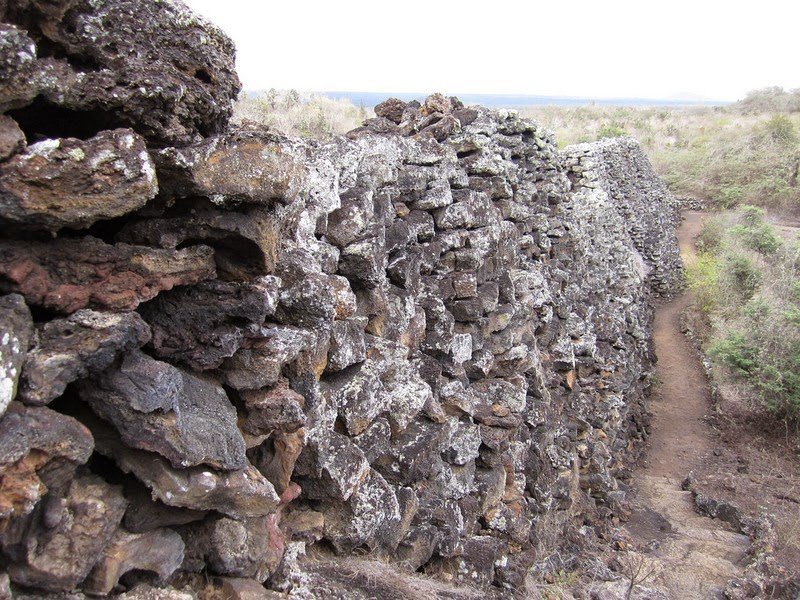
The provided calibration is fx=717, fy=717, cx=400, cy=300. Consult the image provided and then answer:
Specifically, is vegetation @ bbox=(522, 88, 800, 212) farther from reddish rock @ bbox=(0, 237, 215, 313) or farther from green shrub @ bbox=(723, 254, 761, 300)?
reddish rock @ bbox=(0, 237, 215, 313)

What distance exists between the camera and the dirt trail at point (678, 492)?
31.8 ft

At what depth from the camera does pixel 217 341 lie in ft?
11.0

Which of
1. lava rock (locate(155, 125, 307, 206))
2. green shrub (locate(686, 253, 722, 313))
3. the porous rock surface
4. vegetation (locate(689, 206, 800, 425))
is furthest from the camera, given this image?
green shrub (locate(686, 253, 722, 313))

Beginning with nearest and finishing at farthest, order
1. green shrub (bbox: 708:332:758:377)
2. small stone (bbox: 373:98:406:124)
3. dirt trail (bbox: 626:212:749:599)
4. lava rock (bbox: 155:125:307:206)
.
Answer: lava rock (bbox: 155:125:307:206)
small stone (bbox: 373:98:406:124)
dirt trail (bbox: 626:212:749:599)
green shrub (bbox: 708:332:758:377)

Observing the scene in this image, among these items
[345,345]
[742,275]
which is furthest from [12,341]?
[742,275]

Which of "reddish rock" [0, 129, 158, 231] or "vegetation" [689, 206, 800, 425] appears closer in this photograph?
"reddish rock" [0, 129, 158, 231]

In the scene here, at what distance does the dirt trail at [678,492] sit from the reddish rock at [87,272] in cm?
792

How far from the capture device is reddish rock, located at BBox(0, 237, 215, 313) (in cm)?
260

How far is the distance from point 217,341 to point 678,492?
1229 centimetres

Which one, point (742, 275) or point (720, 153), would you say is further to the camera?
point (720, 153)

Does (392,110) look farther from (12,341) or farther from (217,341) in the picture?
(12,341)

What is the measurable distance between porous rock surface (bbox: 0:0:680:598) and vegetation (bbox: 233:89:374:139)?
24.4ft

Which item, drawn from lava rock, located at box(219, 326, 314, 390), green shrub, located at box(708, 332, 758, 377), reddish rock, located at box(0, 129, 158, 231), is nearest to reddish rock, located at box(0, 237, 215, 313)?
reddish rock, located at box(0, 129, 158, 231)

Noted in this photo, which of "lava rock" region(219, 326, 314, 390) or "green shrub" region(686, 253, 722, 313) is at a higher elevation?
"lava rock" region(219, 326, 314, 390)
